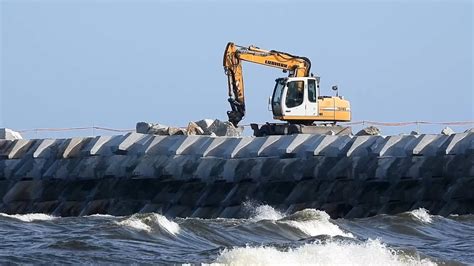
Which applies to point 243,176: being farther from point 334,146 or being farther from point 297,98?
point 297,98

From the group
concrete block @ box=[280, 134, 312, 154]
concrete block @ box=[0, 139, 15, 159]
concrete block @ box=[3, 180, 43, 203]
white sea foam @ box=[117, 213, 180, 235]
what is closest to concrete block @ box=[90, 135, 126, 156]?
concrete block @ box=[3, 180, 43, 203]

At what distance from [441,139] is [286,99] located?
817cm

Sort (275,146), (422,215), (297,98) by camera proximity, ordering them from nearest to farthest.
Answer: (422,215), (275,146), (297,98)

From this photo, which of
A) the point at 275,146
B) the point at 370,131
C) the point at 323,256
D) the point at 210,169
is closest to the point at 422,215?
the point at 275,146

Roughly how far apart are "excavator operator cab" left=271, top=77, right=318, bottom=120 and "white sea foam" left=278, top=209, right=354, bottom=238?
13.2 metres

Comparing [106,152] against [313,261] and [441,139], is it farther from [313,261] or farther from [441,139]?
[313,261]

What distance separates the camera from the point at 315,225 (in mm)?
19625

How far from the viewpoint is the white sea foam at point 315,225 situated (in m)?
19.2

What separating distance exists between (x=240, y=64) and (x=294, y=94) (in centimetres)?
227

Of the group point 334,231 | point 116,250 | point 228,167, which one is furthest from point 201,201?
point 116,250

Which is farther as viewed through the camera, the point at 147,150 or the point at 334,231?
the point at 147,150

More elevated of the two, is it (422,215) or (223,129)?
(223,129)

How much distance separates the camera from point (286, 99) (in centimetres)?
3400

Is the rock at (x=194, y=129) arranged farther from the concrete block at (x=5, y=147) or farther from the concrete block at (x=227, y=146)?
the concrete block at (x=5, y=147)
